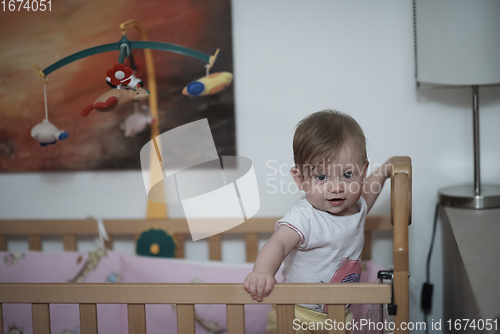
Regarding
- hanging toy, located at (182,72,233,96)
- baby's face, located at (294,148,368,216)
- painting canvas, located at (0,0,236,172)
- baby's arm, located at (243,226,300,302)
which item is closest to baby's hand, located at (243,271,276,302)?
baby's arm, located at (243,226,300,302)

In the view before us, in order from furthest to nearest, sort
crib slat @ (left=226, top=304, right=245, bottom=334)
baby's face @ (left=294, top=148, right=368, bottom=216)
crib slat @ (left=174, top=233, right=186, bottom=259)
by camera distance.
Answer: crib slat @ (left=174, top=233, right=186, bottom=259) < baby's face @ (left=294, top=148, right=368, bottom=216) < crib slat @ (left=226, top=304, right=245, bottom=334)

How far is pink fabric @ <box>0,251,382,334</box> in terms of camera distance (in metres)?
1.16

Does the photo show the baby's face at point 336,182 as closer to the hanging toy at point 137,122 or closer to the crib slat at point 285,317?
the crib slat at point 285,317

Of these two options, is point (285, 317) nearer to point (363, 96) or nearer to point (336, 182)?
point (336, 182)

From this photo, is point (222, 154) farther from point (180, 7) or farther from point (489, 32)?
point (489, 32)

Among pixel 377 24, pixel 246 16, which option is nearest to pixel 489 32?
pixel 377 24

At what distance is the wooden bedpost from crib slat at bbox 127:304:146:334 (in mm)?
412

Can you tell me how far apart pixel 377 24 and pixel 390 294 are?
74cm

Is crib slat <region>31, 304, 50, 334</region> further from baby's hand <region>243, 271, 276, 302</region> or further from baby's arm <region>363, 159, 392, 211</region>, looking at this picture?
baby's arm <region>363, 159, 392, 211</region>

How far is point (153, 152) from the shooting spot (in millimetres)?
1250

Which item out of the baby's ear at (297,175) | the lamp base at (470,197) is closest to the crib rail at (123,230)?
the lamp base at (470,197)

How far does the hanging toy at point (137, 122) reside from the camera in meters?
1.21

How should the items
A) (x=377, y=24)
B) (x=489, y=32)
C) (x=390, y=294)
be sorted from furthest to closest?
(x=377, y=24) → (x=489, y=32) → (x=390, y=294)

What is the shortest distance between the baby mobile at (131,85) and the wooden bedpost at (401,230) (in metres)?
0.47
